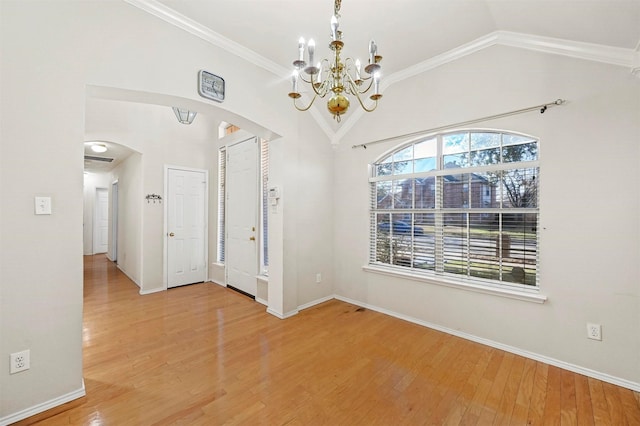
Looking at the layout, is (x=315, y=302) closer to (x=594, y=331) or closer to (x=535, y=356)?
(x=535, y=356)

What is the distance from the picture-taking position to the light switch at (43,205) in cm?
180

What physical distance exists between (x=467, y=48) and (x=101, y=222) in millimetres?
10649

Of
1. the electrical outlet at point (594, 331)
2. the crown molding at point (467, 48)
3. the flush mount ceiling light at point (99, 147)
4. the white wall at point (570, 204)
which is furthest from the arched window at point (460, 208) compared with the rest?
the flush mount ceiling light at point (99, 147)

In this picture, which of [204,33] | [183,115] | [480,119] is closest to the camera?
[204,33]

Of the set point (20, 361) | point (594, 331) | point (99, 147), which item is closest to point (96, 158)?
point (99, 147)

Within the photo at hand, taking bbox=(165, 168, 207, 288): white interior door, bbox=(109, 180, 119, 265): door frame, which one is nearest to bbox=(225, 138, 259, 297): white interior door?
bbox=(165, 168, 207, 288): white interior door

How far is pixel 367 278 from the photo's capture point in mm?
3760

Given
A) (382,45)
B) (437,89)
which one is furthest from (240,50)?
(437,89)

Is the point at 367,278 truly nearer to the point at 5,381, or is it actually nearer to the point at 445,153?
the point at 445,153

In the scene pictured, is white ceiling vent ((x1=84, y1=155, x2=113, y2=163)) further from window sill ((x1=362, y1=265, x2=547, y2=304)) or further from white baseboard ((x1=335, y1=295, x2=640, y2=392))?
white baseboard ((x1=335, y1=295, x2=640, y2=392))

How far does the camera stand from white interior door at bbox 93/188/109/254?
27.8 feet

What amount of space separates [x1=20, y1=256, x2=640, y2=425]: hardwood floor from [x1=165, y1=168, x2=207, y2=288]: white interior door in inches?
57.1

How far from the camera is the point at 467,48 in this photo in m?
2.82

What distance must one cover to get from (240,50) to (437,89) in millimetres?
2273
